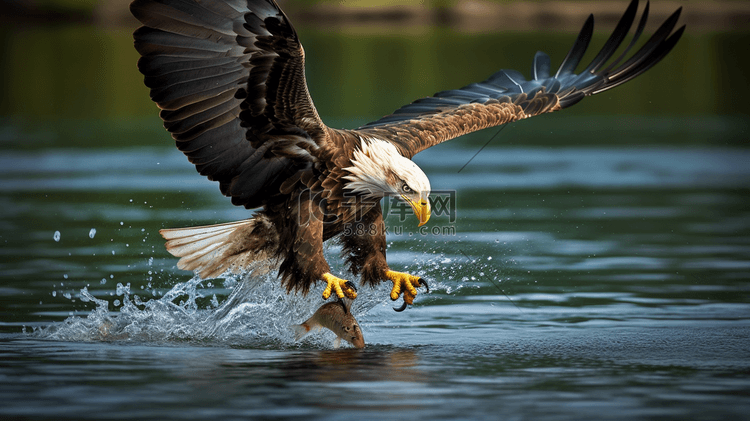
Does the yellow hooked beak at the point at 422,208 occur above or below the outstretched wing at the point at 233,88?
below

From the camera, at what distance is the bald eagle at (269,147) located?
6371 millimetres

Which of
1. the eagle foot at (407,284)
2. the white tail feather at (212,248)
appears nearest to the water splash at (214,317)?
the white tail feather at (212,248)

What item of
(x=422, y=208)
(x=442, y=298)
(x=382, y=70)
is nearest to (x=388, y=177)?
(x=422, y=208)

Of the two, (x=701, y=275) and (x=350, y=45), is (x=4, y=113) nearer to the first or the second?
(x=701, y=275)

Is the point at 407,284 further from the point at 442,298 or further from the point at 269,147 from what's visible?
the point at 269,147

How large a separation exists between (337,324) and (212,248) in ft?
4.34

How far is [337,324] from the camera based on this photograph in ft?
21.9

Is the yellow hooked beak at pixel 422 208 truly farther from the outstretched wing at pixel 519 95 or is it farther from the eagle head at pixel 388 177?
the outstretched wing at pixel 519 95

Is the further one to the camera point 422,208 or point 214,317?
point 214,317

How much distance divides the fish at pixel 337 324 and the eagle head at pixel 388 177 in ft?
2.34

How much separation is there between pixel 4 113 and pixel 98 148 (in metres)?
6.42

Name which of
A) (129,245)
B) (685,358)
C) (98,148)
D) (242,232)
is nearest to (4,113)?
(98,148)

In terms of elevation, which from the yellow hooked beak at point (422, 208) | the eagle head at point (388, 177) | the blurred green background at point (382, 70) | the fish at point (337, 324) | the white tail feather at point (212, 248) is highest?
the blurred green background at point (382, 70)

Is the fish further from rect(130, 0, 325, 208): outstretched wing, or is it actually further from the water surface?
rect(130, 0, 325, 208): outstretched wing
